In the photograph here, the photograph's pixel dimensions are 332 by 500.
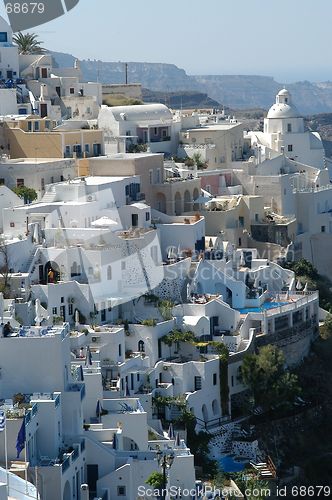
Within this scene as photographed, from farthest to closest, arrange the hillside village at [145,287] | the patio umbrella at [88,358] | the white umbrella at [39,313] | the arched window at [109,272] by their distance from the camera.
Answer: the arched window at [109,272]
the patio umbrella at [88,358]
the white umbrella at [39,313]
the hillside village at [145,287]

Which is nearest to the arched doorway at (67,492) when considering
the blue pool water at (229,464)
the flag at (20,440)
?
the flag at (20,440)

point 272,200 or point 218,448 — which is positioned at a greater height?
point 272,200

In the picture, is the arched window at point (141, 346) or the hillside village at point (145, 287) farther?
the arched window at point (141, 346)

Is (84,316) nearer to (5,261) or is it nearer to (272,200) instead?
(5,261)

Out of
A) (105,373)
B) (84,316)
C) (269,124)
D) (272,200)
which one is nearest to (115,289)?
(84,316)

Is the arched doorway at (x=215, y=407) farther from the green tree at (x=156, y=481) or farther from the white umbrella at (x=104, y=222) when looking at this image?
the green tree at (x=156, y=481)

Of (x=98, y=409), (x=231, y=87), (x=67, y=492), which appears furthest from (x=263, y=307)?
(x=231, y=87)

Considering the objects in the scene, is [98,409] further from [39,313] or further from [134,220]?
[134,220]
